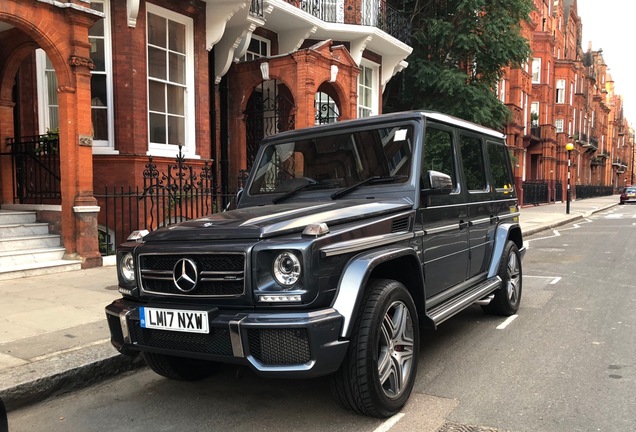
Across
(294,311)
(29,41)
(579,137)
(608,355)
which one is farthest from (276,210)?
(579,137)

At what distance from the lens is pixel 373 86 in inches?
647

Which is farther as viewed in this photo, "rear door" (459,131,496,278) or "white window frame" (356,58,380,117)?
"white window frame" (356,58,380,117)

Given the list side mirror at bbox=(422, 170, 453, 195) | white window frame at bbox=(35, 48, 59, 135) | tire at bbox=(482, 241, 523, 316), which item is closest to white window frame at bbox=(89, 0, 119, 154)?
white window frame at bbox=(35, 48, 59, 135)

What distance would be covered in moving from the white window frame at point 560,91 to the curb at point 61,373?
165ft

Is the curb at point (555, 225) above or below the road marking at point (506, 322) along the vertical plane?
above

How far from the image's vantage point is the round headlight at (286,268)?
2.89 meters

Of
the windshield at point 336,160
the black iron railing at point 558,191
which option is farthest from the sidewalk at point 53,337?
the black iron railing at point 558,191

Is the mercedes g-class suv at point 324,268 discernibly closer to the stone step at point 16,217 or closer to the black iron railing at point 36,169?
the stone step at point 16,217

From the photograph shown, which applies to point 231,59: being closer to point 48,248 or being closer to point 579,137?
point 48,248

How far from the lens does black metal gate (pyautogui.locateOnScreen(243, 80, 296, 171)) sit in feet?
43.2

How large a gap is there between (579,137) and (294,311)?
5591 centimetres

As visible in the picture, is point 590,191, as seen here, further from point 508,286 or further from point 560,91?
point 508,286

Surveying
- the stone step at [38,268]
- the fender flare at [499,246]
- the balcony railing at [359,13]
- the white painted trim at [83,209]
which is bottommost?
the stone step at [38,268]

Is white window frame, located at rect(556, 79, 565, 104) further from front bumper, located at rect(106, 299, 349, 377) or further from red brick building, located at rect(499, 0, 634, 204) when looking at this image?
front bumper, located at rect(106, 299, 349, 377)
